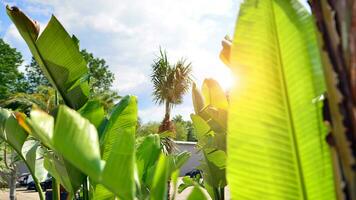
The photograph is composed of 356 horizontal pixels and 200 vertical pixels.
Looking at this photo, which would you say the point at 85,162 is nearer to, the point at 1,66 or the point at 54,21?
the point at 54,21

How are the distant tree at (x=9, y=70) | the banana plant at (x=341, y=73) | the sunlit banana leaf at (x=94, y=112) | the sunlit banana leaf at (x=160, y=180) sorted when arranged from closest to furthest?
the banana plant at (x=341, y=73)
the sunlit banana leaf at (x=160, y=180)
the sunlit banana leaf at (x=94, y=112)
the distant tree at (x=9, y=70)

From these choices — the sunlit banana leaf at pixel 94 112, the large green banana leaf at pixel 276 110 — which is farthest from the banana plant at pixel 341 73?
the sunlit banana leaf at pixel 94 112

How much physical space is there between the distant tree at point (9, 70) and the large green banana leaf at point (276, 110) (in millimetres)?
32951

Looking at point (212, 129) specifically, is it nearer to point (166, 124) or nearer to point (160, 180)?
point (160, 180)

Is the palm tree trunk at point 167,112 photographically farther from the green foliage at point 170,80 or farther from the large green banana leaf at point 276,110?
the large green banana leaf at point 276,110

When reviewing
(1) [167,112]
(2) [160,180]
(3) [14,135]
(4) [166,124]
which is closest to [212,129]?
(3) [14,135]

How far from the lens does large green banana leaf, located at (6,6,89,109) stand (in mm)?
1392

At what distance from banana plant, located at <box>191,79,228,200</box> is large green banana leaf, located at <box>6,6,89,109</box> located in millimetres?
443

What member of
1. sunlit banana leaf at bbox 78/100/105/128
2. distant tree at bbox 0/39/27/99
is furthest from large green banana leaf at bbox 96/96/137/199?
distant tree at bbox 0/39/27/99

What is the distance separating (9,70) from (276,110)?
35461mm

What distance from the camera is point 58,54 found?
56.5 inches

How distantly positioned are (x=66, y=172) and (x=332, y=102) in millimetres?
1049

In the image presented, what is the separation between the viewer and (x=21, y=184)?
27.5 metres

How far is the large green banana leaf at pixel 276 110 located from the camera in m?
0.66
